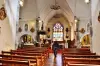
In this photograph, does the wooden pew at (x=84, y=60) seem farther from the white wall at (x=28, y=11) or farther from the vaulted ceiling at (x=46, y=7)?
the white wall at (x=28, y=11)

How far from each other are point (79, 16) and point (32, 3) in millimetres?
6089

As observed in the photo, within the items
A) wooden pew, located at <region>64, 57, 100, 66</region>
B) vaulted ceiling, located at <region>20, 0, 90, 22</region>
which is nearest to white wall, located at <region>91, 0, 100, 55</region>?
wooden pew, located at <region>64, 57, 100, 66</region>

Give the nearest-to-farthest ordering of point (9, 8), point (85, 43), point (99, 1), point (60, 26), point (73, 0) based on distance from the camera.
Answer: point (99, 1), point (9, 8), point (73, 0), point (85, 43), point (60, 26)

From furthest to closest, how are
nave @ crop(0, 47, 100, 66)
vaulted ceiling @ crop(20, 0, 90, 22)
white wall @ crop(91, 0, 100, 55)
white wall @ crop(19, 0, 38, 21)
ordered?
white wall @ crop(19, 0, 38, 21)
vaulted ceiling @ crop(20, 0, 90, 22)
white wall @ crop(91, 0, 100, 55)
nave @ crop(0, 47, 100, 66)

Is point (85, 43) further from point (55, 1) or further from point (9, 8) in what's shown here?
point (9, 8)

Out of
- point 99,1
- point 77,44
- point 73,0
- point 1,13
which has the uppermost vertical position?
point 73,0

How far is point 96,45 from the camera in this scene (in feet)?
40.7

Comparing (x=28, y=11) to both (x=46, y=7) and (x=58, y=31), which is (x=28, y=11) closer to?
(x=46, y=7)

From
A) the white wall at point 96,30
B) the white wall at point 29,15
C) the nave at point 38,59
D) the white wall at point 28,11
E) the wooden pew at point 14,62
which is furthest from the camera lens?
the white wall at point 29,15

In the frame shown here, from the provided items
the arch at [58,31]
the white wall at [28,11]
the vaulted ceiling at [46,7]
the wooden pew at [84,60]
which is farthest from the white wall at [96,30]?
the arch at [58,31]

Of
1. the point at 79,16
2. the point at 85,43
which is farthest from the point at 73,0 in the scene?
the point at 85,43

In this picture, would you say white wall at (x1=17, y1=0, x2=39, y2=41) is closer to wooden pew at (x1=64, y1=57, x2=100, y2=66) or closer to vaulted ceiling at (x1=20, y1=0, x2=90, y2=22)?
vaulted ceiling at (x1=20, y1=0, x2=90, y2=22)

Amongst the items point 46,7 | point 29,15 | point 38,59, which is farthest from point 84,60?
point 46,7

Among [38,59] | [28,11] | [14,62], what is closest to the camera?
[14,62]
